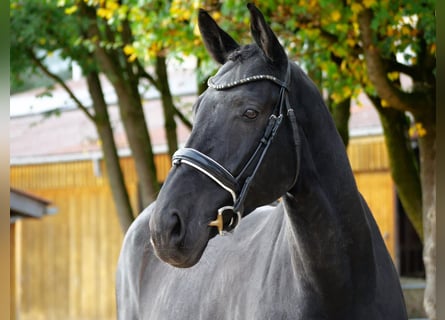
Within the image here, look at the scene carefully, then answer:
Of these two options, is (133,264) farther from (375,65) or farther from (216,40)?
(375,65)

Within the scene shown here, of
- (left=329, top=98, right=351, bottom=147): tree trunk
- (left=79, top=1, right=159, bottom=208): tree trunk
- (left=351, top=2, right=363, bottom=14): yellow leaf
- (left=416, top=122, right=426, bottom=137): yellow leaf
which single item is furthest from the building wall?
(left=351, top=2, right=363, bottom=14): yellow leaf

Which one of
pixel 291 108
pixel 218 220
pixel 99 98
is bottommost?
pixel 218 220

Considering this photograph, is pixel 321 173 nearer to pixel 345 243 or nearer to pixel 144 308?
pixel 345 243

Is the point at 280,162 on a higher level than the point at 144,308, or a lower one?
higher

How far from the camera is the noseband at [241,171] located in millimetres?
2719

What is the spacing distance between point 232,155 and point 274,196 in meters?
0.25

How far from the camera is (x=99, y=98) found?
39.1ft

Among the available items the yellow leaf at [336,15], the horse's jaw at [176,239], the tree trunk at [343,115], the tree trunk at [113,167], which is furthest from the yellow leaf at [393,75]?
the horse's jaw at [176,239]

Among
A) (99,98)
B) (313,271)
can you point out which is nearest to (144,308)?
(313,271)

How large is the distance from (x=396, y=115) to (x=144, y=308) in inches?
208

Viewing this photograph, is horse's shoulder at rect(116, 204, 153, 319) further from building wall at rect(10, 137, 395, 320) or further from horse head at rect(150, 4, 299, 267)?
building wall at rect(10, 137, 395, 320)

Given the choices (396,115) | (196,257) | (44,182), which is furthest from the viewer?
(44,182)

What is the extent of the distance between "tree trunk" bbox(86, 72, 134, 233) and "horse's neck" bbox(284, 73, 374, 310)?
841 centimetres

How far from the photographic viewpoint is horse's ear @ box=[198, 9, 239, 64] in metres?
3.19
